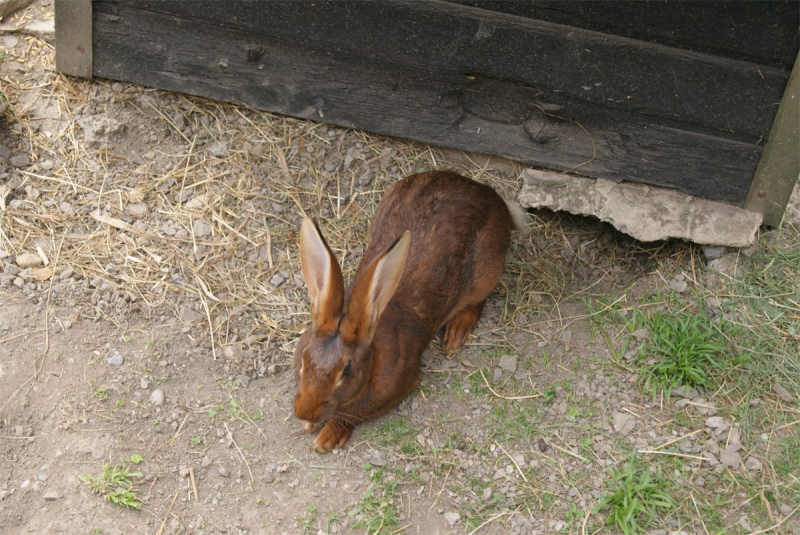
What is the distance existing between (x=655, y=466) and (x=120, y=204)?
9.49 ft

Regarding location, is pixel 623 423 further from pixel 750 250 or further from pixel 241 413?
pixel 241 413

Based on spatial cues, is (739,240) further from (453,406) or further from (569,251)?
(453,406)

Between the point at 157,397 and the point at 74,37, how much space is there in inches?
79.2

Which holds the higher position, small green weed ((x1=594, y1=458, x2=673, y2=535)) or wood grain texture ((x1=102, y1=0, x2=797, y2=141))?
wood grain texture ((x1=102, y1=0, x2=797, y2=141))

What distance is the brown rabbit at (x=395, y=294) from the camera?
3227 mm

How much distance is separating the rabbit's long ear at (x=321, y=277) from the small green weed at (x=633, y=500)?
4.40 ft

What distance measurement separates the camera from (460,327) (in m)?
4.17

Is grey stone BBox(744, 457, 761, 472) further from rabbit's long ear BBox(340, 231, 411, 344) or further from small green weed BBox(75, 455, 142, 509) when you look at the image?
small green weed BBox(75, 455, 142, 509)

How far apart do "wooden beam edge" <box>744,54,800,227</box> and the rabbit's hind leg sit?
1558 mm

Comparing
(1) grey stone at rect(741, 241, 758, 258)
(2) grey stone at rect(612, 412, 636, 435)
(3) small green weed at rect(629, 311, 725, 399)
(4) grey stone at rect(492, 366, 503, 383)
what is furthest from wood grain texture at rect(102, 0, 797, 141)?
(2) grey stone at rect(612, 412, 636, 435)

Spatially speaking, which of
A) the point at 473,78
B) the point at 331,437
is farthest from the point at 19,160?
the point at 473,78

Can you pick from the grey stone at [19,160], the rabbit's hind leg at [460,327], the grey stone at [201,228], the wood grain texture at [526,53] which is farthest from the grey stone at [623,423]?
the grey stone at [19,160]

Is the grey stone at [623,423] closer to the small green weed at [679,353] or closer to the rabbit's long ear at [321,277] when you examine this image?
the small green weed at [679,353]

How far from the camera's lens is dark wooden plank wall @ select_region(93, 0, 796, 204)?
3996 millimetres
